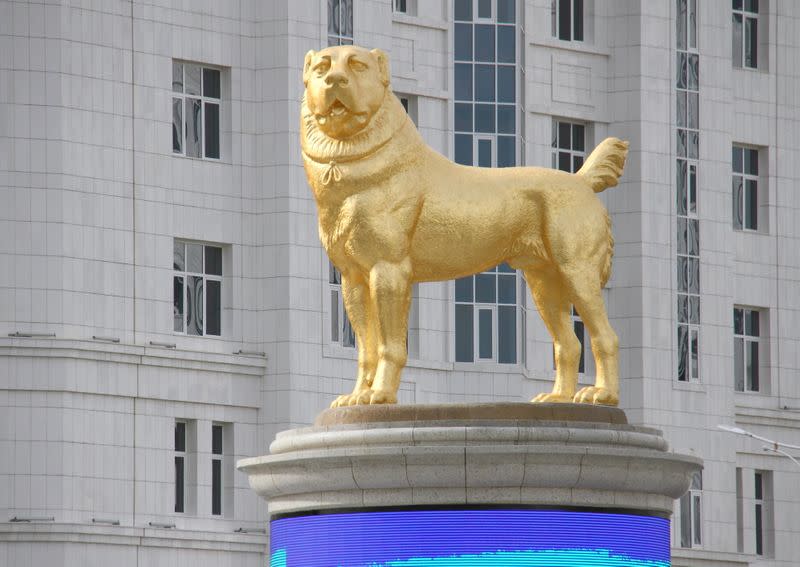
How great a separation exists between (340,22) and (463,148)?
377 centimetres

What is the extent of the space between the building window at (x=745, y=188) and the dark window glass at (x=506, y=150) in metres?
7.74

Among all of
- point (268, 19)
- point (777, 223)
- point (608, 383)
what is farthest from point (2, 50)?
point (608, 383)

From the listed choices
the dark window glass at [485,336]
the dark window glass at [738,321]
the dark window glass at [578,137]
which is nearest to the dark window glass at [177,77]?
the dark window glass at [485,336]

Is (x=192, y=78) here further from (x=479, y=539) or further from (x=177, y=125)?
(x=479, y=539)

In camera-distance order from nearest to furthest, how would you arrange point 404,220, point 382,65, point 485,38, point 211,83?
point 404,220 < point 382,65 < point 211,83 < point 485,38

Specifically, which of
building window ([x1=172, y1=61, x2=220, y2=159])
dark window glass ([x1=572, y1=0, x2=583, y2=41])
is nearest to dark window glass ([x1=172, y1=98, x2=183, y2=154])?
building window ([x1=172, y1=61, x2=220, y2=159])

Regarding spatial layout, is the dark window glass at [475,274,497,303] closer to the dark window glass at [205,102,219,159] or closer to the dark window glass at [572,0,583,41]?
the dark window glass at [205,102,219,159]

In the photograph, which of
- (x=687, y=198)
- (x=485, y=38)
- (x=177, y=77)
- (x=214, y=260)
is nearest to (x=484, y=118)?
(x=485, y=38)

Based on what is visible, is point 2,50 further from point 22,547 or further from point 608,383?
point 608,383

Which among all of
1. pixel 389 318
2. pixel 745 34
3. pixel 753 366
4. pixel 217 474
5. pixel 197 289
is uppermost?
pixel 745 34

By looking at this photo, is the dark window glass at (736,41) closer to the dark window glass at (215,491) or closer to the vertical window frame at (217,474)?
the vertical window frame at (217,474)

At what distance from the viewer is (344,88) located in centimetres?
1747

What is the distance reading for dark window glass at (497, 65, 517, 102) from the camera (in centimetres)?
4684

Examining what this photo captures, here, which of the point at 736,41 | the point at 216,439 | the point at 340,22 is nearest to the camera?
the point at 216,439
